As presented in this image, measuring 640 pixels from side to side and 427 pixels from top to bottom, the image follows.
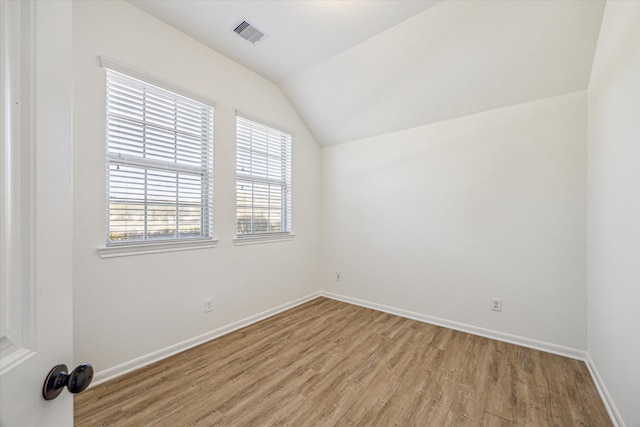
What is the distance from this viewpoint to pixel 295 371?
2.04m

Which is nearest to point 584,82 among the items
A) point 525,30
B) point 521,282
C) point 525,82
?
point 525,82

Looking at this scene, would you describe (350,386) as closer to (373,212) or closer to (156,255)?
(156,255)

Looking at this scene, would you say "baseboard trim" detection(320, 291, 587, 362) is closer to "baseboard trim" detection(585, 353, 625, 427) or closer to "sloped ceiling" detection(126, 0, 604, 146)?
"baseboard trim" detection(585, 353, 625, 427)

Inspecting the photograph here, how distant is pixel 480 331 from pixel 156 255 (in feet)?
10.5

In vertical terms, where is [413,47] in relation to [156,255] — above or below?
above

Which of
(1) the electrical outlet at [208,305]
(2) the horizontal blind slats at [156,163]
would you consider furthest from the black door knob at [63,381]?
(1) the electrical outlet at [208,305]

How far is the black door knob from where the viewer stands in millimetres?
489

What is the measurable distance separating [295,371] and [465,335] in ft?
5.98

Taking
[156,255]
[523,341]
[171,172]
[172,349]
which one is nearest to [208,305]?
[172,349]

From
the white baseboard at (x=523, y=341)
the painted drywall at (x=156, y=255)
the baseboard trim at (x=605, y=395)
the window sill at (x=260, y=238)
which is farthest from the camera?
the window sill at (x=260, y=238)

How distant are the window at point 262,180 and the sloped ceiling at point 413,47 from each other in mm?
718

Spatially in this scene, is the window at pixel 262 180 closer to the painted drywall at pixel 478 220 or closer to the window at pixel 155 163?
the window at pixel 155 163

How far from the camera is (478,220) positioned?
2.70 m

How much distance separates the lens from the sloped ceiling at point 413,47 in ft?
6.60
